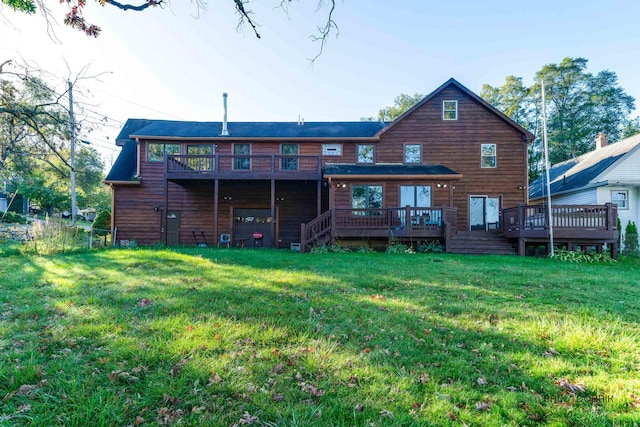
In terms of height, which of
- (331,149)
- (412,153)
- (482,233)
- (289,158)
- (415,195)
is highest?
(331,149)

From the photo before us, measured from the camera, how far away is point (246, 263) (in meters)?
8.20

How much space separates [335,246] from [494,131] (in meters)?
10.4

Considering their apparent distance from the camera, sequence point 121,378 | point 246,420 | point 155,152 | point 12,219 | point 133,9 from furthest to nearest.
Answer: point 12,219, point 155,152, point 133,9, point 121,378, point 246,420

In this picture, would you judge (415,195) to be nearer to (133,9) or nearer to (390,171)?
(390,171)

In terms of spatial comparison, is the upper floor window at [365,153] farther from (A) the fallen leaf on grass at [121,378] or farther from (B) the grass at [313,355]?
(A) the fallen leaf on grass at [121,378]

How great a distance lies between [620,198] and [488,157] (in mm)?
6755

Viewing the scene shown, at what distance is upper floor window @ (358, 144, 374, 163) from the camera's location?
16.5 metres

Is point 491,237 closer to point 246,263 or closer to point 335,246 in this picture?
point 335,246

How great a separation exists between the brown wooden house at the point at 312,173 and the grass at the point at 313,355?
9.14 m

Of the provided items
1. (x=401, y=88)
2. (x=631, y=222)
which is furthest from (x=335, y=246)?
(x=401, y=88)

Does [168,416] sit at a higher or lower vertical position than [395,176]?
lower

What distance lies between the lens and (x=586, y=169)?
1783 cm

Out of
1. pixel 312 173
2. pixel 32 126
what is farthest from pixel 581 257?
pixel 32 126

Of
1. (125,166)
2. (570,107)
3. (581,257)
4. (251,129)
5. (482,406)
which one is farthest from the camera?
(570,107)
